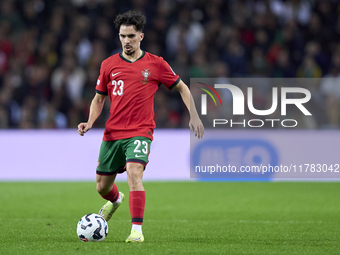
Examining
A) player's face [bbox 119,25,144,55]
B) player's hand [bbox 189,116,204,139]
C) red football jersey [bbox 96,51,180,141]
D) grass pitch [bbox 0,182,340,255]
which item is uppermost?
player's face [bbox 119,25,144,55]

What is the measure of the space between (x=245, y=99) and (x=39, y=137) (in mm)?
4421

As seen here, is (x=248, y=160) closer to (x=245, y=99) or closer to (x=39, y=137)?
(x=245, y=99)

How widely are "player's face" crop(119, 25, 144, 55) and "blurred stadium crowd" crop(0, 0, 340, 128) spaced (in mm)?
7450

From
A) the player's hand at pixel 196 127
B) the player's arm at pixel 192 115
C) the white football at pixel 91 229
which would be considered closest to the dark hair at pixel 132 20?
the player's arm at pixel 192 115

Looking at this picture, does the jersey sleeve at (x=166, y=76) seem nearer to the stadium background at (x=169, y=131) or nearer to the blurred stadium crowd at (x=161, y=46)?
the stadium background at (x=169, y=131)

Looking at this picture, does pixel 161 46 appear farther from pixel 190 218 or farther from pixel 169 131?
pixel 190 218

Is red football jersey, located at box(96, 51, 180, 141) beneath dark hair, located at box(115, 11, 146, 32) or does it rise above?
beneath

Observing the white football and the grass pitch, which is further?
the white football

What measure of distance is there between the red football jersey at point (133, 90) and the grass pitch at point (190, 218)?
3.62 feet

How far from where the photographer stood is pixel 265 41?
15.8 m

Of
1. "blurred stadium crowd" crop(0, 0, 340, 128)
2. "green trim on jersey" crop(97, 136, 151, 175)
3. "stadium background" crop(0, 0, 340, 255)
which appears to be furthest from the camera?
"blurred stadium crowd" crop(0, 0, 340, 128)

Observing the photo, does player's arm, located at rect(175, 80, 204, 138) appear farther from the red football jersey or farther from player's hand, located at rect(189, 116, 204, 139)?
the red football jersey

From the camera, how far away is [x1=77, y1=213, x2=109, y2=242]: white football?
6.18 m

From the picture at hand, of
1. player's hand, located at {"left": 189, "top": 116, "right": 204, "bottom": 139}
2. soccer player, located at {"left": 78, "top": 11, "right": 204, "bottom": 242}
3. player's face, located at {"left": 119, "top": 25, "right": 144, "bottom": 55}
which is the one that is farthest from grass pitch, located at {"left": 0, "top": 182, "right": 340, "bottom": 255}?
player's face, located at {"left": 119, "top": 25, "right": 144, "bottom": 55}
